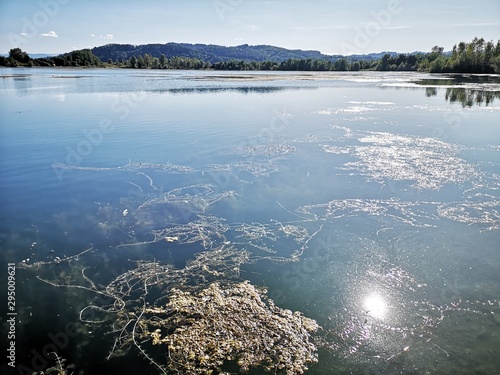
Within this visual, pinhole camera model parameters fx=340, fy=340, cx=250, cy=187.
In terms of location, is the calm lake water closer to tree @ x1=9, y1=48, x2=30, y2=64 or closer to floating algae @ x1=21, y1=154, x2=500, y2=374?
floating algae @ x1=21, y1=154, x2=500, y2=374

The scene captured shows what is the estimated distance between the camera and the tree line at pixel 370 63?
4257 inches

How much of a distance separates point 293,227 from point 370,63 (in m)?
174

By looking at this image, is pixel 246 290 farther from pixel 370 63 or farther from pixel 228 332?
pixel 370 63

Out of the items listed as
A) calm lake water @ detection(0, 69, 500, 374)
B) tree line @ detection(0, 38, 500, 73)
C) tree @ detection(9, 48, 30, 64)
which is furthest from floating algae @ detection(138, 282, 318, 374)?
tree @ detection(9, 48, 30, 64)

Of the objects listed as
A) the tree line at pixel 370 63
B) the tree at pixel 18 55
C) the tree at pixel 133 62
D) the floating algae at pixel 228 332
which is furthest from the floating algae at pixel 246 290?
the tree at pixel 133 62

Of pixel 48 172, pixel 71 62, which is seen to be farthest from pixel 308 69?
pixel 48 172

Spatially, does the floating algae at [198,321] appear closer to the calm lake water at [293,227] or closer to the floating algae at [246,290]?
the floating algae at [246,290]

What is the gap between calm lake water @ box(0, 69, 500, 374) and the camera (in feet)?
20.7

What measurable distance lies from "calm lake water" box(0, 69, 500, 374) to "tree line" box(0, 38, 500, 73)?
354ft

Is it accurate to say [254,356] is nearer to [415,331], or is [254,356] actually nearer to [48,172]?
[415,331]

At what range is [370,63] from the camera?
16325 centimetres

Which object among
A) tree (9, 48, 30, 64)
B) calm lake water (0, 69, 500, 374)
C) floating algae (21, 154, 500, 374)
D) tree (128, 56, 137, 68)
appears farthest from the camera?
tree (128, 56, 137, 68)

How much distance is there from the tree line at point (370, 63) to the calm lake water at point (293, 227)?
354 ft

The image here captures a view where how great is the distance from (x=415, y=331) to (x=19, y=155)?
18.9m
